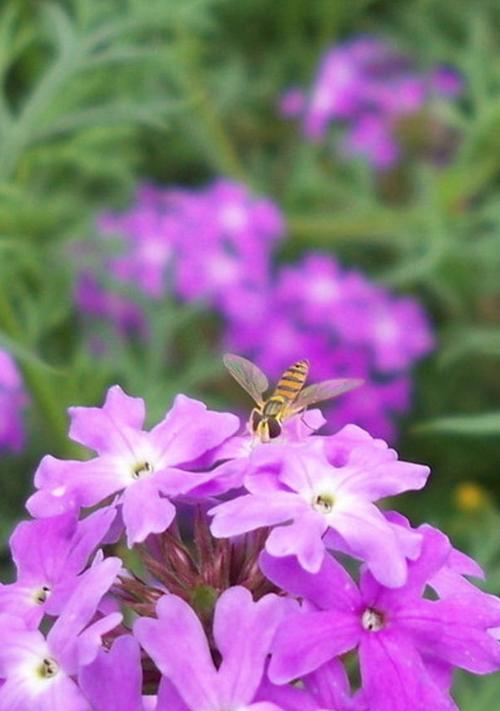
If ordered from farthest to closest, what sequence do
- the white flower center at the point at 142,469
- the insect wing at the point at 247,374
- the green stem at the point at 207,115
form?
the green stem at the point at 207,115 < the insect wing at the point at 247,374 < the white flower center at the point at 142,469

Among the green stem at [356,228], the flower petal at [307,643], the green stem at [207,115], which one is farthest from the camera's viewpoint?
the green stem at [207,115]

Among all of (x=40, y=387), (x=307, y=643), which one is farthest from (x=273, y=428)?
(x=40, y=387)

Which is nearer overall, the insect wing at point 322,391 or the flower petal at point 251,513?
the flower petal at point 251,513

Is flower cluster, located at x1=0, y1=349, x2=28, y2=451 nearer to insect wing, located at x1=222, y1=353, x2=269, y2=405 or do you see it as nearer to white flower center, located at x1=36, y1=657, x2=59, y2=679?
insect wing, located at x1=222, y1=353, x2=269, y2=405

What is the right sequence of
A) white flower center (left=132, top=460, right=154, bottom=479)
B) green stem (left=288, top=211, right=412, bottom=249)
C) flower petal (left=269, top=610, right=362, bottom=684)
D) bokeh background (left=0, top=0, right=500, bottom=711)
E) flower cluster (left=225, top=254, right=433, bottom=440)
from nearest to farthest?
flower petal (left=269, top=610, right=362, bottom=684)
white flower center (left=132, top=460, right=154, bottom=479)
bokeh background (left=0, top=0, right=500, bottom=711)
flower cluster (left=225, top=254, right=433, bottom=440)
green stem (left=288, top=211, right=412, bottom=249)

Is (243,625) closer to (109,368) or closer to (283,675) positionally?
(283,675)

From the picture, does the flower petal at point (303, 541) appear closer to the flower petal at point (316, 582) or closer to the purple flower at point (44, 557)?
the flower petal at point (316, 582)

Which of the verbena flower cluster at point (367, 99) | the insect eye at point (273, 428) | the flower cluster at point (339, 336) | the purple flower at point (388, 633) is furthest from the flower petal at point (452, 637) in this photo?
the verbena flower cluster at point (367, 99)

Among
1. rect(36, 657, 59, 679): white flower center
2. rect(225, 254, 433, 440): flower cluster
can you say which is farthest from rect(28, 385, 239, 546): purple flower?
rect(225, 254, 433, 440): flower cluster

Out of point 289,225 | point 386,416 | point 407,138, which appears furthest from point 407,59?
point 386,416
